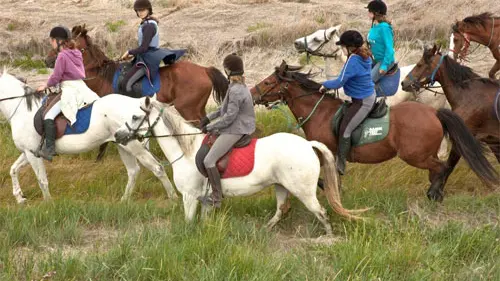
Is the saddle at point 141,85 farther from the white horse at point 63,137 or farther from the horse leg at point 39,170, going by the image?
the horse leg at point 39,170

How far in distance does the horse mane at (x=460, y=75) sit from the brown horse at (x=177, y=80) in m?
3.46

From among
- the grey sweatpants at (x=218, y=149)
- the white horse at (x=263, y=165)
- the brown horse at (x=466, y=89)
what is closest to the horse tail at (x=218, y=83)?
the brown horse at (x=466, y=89)

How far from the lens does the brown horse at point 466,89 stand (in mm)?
8484

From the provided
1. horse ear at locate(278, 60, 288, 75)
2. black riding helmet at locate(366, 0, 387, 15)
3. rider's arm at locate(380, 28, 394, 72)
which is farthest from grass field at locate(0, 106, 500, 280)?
black riding helmet at locate(366, 0, 387, 15)

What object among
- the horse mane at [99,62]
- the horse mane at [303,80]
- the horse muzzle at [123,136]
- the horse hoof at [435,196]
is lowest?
the horse hoof at [435,196]

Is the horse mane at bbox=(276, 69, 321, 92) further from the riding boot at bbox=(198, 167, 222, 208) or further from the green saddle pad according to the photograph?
the riding boot at bbox=(198, 167, 222, 208)

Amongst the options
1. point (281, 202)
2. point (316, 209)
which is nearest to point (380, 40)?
point (281, 202)

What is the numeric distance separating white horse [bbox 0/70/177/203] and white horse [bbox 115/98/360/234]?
146 centimetres

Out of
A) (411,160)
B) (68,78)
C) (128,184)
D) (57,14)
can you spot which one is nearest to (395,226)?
(411,160)

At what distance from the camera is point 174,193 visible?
839cm

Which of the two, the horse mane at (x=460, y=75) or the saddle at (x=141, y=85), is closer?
the horse mane at (x=460, y=75)

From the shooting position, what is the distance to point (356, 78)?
741 centimetres

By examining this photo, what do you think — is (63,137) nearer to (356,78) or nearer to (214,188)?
(214,188)

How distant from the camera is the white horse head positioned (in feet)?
33.3
